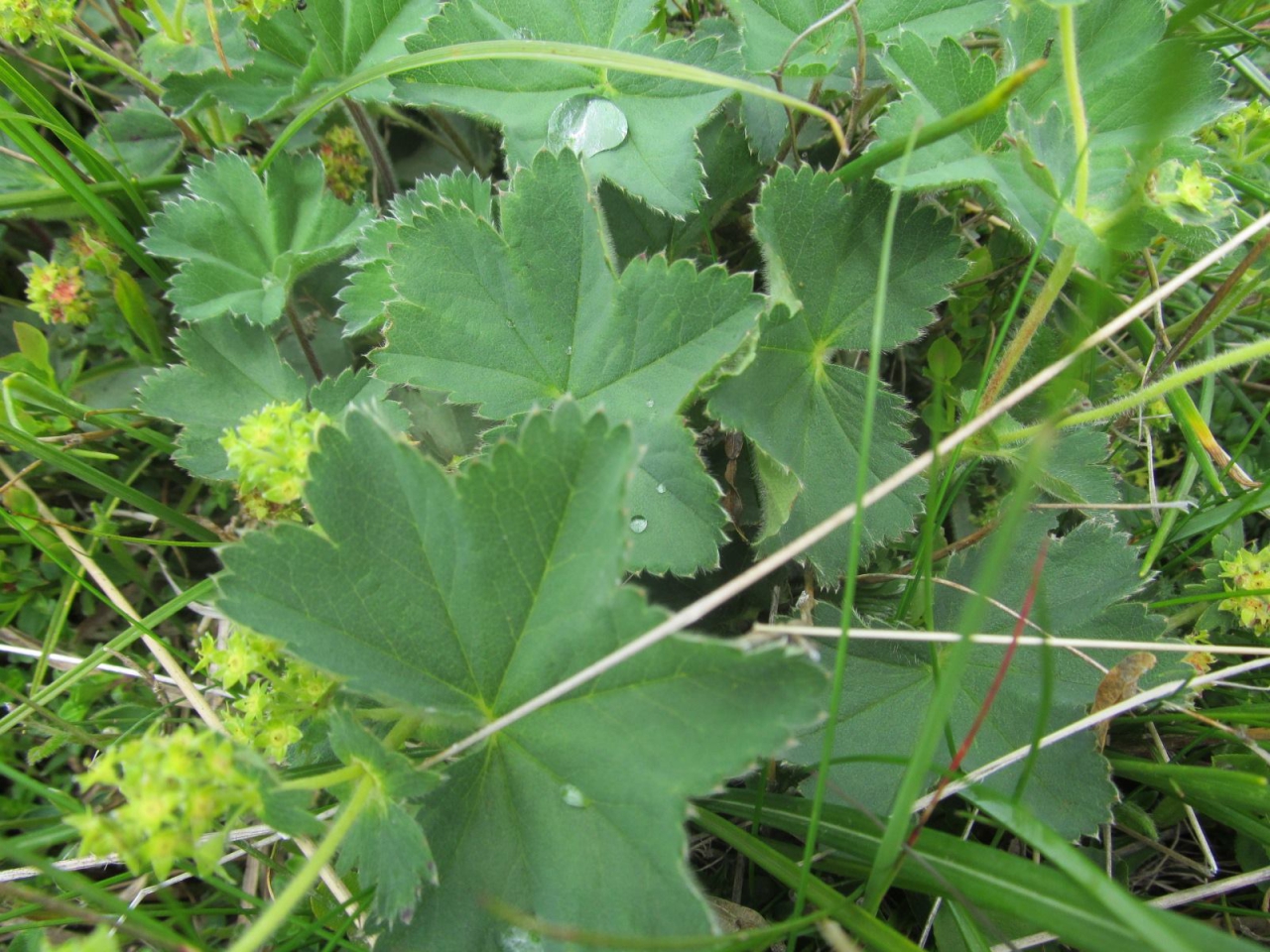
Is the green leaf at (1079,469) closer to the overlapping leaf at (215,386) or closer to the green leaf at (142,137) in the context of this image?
the overlapping leaf at (215,386)

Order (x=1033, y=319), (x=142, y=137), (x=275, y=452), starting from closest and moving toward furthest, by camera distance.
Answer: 1. (x=275, y=452)
2. (x=1033, y=319)
3. (x=142, y=137)

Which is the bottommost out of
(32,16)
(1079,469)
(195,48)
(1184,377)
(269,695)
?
(1079,469)

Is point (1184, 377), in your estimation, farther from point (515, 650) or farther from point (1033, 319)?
point (515, 650)

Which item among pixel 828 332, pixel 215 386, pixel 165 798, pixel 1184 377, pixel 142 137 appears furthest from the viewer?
pixel 142 137

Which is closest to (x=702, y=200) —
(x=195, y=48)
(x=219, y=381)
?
(x=219, y=381)

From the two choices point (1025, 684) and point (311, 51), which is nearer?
point (1025, 684)

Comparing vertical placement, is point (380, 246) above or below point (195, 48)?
below

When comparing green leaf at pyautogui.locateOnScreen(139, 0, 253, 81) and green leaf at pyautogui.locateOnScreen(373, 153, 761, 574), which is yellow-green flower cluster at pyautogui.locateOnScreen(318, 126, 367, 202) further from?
green leaf at pyautogui.locateOnScreen(373, 153, 761, 574)

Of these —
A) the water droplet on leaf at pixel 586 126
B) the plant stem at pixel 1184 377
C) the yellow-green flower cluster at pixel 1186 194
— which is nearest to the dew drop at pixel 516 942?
the plant stem at pixel 1184 377
